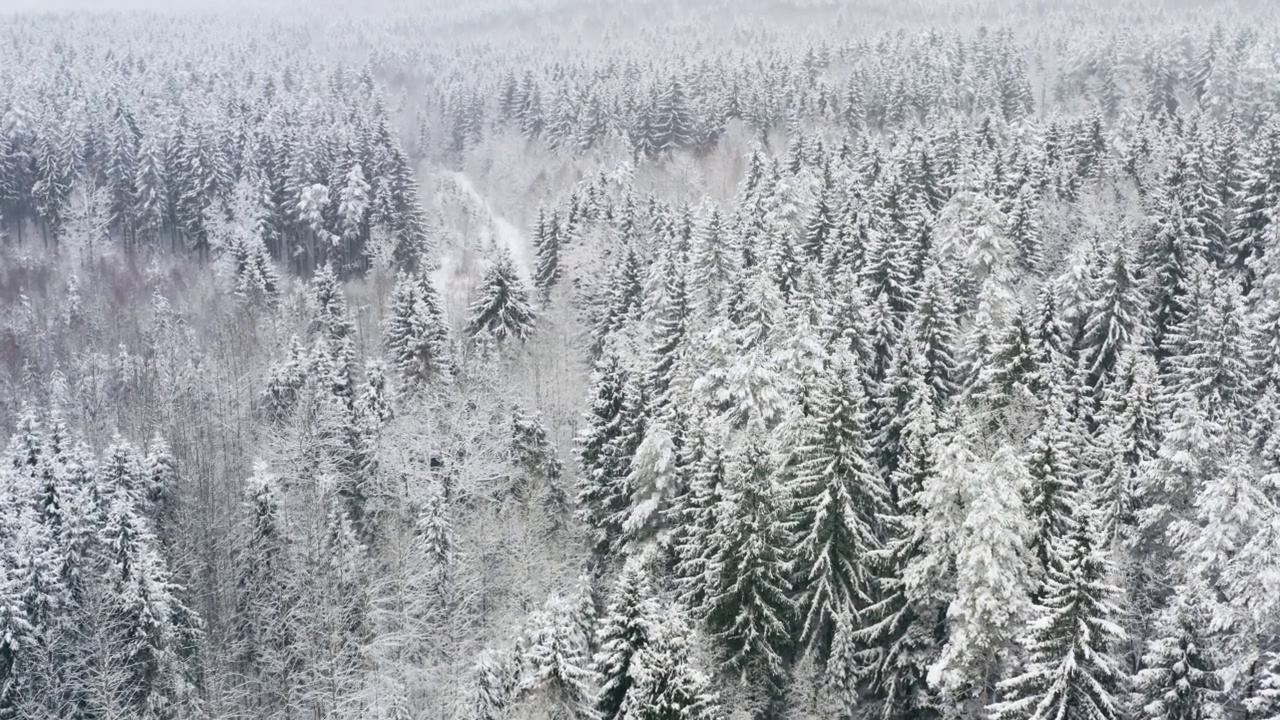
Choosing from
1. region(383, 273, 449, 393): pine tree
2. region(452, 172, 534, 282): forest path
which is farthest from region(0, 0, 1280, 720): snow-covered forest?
region(452, 172, 534, 282): forest path

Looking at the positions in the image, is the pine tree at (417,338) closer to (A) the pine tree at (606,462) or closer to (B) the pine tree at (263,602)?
(B) the pine tree at (263,602)

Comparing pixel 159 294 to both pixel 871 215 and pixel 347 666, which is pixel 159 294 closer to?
pixel 347 666

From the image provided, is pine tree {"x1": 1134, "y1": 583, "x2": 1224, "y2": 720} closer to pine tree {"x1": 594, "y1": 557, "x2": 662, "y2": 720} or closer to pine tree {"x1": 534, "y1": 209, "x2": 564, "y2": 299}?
pine tree {"x1": 594, "y1": 557, "x2": 662, "y2": 720}

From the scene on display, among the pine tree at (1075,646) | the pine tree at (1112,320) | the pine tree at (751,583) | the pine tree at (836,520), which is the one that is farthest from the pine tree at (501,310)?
the pine tree at (1075,646)

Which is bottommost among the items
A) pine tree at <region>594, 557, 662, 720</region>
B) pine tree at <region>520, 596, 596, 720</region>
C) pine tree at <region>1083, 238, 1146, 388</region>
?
pine tree at <region>520, 596, 596, 720</region>

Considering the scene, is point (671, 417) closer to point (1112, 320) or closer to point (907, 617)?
point (907, 617)

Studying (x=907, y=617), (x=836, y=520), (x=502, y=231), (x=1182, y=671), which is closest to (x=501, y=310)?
(x=836, y=520)
